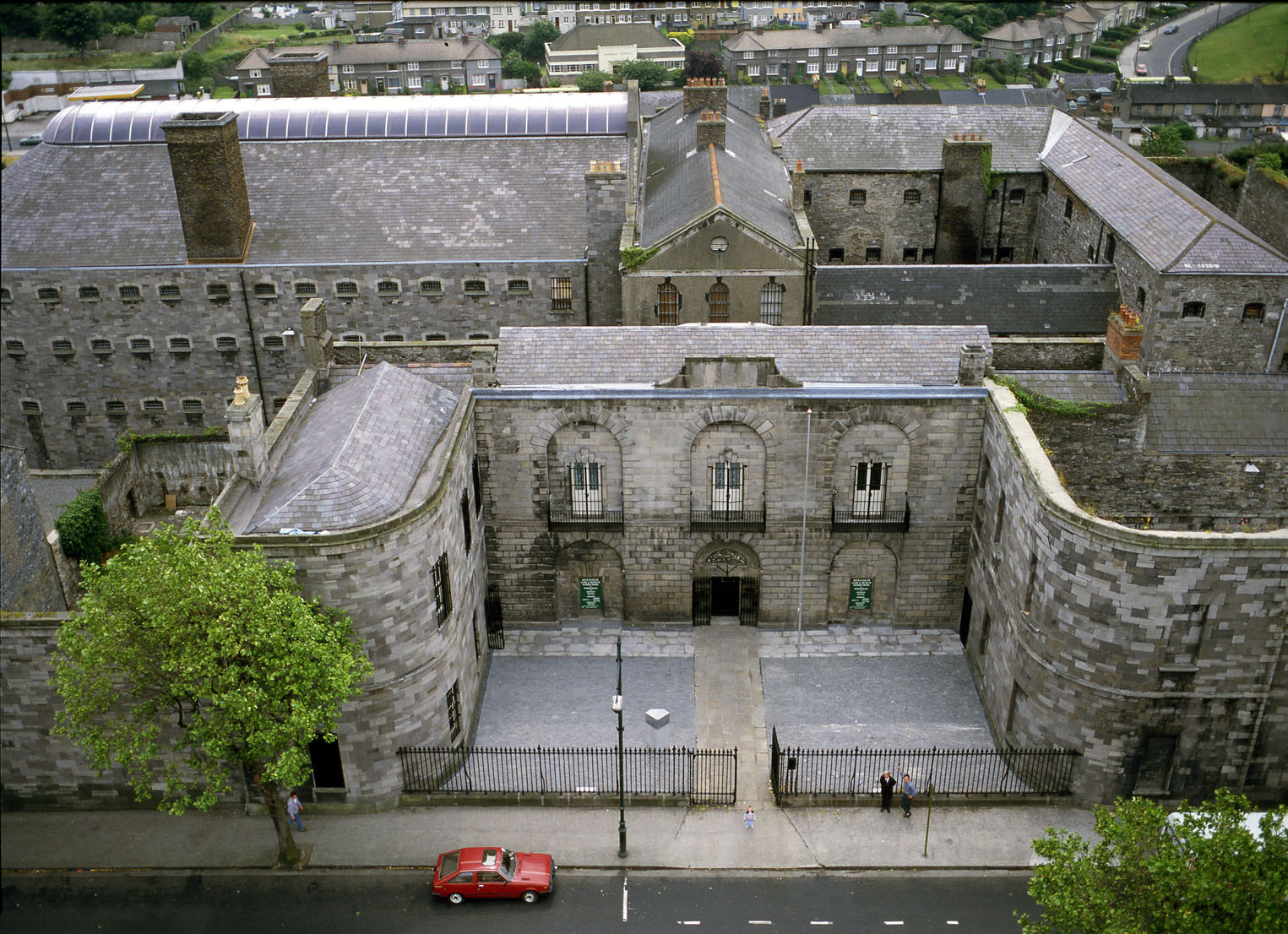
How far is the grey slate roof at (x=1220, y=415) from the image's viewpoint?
3444cm

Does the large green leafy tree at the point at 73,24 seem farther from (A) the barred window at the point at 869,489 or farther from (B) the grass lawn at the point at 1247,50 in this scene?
(B) the grass lawn at the point at 1247,50

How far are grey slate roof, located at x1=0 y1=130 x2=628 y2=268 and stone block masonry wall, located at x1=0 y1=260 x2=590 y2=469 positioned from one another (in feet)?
2.74

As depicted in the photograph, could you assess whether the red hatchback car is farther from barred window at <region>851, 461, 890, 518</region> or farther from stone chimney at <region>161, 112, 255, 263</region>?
stone chimney at <region>161, 112, 255, 263</region>

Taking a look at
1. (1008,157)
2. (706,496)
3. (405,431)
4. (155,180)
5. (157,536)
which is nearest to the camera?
(157,536)

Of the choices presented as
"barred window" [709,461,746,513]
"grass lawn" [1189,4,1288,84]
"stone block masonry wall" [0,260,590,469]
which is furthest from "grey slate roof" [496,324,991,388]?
"grass lawn" [1189,4,1288,84]

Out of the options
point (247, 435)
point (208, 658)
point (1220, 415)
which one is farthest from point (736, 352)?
point (208, 658)

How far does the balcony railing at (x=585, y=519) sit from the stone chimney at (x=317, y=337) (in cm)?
920

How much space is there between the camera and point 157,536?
28047mm

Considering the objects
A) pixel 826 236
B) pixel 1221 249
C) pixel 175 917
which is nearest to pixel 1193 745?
pixel 1221 249

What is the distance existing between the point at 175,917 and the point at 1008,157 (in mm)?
53261

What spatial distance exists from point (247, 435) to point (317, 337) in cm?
683

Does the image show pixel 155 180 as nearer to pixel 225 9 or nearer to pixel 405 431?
pixel 405 431

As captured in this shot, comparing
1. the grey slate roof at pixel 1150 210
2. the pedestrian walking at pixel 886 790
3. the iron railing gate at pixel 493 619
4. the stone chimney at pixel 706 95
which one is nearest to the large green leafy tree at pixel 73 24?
the stone chimney at pixel 706 95

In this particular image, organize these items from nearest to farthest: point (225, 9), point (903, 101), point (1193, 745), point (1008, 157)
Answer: point (1193, 745) < point (1008, 157) < point (903, 101) < point (225, 9)
